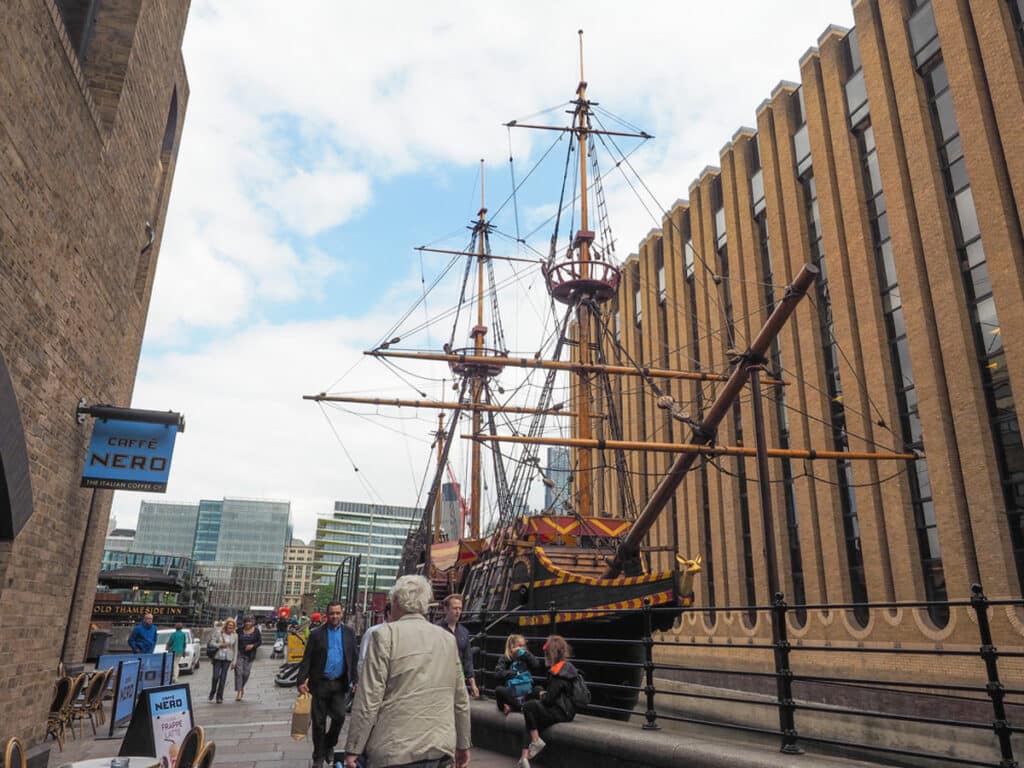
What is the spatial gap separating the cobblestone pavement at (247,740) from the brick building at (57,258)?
1922 mm

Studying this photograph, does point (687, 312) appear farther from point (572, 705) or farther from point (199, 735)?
point (199, 735)

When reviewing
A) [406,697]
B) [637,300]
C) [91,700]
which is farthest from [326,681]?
[637,300]

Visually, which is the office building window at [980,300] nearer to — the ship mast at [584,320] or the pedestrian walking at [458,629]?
the ship mast at [584,320]

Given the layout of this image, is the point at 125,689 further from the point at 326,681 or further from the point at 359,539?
Answer: the point at 359,539

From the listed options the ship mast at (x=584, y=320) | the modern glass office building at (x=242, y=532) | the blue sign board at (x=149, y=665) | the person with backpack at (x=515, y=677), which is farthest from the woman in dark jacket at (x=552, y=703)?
the modern glass office building at (x=242, y=532)

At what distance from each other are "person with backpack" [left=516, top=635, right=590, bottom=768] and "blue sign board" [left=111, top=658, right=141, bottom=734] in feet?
19.5

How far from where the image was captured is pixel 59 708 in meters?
8.28

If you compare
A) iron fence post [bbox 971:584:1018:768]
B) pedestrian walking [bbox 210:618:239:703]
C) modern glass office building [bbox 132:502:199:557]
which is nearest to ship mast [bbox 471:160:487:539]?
pedestrian walking [bbox 210:618:239:703]

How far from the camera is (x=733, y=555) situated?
28.1 m

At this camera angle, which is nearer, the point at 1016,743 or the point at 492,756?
the point at 492,756

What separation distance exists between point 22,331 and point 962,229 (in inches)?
863

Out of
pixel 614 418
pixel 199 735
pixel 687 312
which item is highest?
pixel 687 312

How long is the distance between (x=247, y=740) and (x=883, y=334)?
20582 millimetres

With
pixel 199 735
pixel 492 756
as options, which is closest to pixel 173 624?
pixel 492 756
